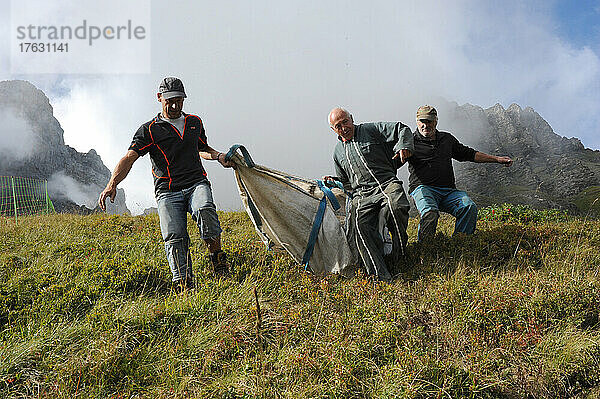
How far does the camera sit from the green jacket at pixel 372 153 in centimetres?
599

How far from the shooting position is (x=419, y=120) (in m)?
6.94

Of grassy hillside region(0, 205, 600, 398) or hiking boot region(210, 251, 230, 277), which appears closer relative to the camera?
grassy hillside region(0, 205, 600, 398)

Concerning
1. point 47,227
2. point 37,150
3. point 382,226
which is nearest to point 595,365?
point 382,226

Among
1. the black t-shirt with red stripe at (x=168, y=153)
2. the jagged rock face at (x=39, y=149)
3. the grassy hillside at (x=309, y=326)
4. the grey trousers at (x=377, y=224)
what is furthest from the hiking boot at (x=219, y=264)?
the jagged rock face at (x=39, y=149)

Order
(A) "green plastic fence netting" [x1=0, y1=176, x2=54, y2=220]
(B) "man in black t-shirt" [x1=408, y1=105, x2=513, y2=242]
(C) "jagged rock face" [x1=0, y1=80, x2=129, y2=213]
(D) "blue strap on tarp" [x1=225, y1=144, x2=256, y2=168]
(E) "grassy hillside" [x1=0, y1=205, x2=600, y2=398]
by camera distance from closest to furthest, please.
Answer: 1. (E) "grassy hillside" [x1=0, y1=205, x2=600, y2=398]
2. (D) "blue strap on tarp" [x1=225, y1=144, x2=256, y2=168]
3. (B) "man in black t-shirt" [x1=408, y1=105, x2=513, y2=242]
4. (A) "green plastic fence netting" [x1=0, y1=176, x2=54, y2=220]
5. (C) "jagged rock face" [x1=0, y1=80, x2=129, y2=213]

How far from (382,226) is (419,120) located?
2272 millimetres

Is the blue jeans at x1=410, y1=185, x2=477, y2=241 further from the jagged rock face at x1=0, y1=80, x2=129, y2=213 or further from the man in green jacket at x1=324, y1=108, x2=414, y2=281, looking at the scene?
the jagged rock face at x1=0, y1=80, x2=129, y2=213

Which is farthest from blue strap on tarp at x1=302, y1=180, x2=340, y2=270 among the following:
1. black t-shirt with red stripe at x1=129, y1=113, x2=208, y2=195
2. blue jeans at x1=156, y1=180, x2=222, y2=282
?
black t-shirt with red stripe at x1=129, y1=113, x2=208, y2=195

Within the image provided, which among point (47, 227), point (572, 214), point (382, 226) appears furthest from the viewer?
point (572, 214)

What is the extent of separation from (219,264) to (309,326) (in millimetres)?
1885

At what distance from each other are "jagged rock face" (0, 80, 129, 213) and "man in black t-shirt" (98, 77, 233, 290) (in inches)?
6059

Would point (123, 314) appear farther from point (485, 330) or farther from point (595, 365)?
point (595, 365)

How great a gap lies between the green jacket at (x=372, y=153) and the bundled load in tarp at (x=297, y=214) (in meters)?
0.54

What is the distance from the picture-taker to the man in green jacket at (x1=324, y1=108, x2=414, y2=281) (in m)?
5.60
